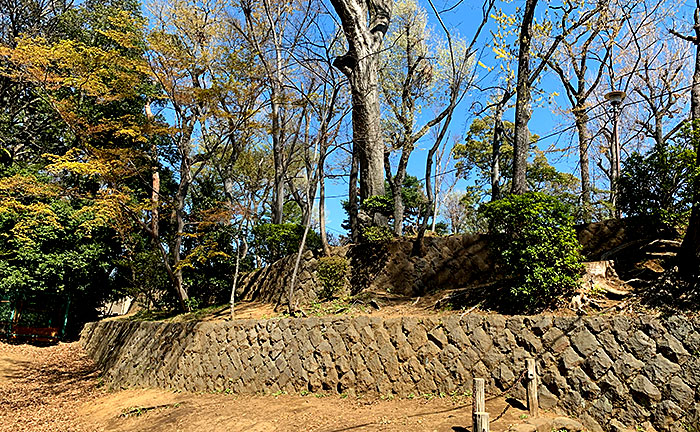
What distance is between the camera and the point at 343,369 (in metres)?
6.91

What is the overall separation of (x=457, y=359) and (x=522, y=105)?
5542 millimetres

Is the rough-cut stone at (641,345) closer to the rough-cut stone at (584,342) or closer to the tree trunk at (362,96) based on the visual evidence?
the rough-cut stone at (584,342)

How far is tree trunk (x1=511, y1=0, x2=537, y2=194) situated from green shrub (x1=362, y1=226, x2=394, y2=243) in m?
3.07

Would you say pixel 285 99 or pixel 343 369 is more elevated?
pixel 285 99

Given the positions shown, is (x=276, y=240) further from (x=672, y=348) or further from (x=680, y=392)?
(x=680, y=392)

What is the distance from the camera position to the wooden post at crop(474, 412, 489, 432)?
3.89 m

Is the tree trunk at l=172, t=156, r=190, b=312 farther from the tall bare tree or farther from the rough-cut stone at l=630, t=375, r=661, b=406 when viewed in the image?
the rough-cut stone at l=630, t=375, r=661, b=406

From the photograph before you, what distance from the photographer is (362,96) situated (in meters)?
11.4

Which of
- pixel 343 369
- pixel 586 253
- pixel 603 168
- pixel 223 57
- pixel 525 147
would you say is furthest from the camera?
pixel 603 168

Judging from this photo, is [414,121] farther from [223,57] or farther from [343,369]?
[343,369]

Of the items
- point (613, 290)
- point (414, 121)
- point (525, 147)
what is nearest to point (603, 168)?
point (414, 121)

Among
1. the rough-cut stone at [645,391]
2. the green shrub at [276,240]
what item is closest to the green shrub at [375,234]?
the green shrub at [276,240]

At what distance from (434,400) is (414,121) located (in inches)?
519

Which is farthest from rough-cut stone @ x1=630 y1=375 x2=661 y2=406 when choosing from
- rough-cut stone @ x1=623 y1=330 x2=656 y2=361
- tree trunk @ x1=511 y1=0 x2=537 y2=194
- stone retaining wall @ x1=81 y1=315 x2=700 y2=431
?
tree trunk @ x1=511 y1=0 x2=537 y2=194
